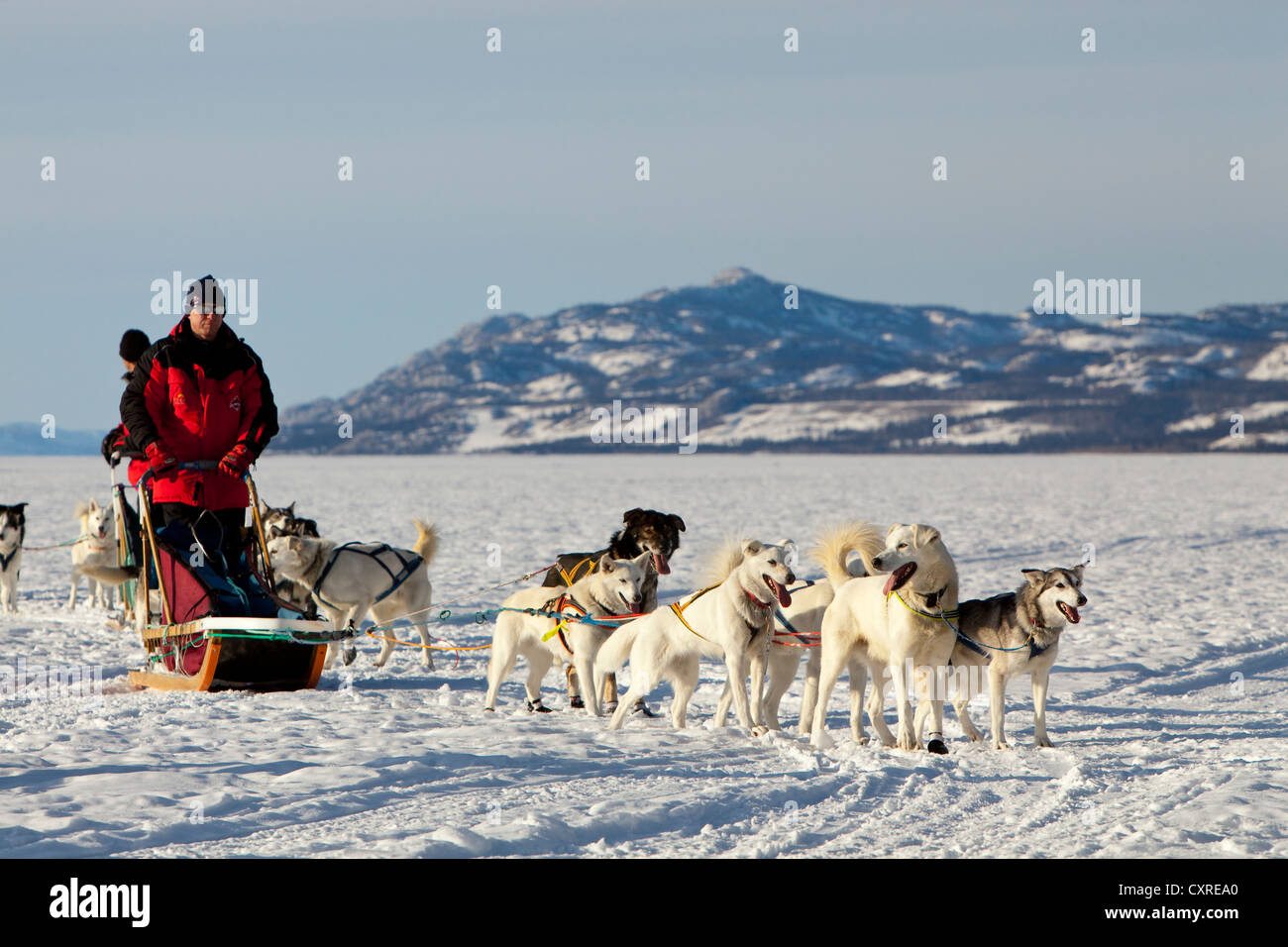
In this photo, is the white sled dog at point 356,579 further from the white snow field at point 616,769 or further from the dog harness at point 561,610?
the dog harness at point 561,610

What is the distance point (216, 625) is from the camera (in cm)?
589

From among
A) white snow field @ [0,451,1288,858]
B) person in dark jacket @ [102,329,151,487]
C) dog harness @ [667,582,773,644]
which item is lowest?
white snow field @ [0,451,1288,858]

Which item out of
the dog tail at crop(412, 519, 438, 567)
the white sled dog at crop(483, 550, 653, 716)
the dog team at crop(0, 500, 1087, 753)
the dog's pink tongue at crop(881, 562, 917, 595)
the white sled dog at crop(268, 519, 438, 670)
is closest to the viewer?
the dog's pink tongue at crop(881, 562, 917, 595)

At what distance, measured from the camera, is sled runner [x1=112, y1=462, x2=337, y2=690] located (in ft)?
19.5

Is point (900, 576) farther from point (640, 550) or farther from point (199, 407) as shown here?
point (199, 407)

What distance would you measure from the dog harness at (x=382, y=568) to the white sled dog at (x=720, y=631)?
7.69 feet

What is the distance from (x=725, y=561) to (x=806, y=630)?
0.49 meters

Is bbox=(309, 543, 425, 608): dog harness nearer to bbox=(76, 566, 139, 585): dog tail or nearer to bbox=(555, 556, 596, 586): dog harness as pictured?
bbox=(76, 566, 139, 585): dog tail

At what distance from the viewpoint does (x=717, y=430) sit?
181625mm

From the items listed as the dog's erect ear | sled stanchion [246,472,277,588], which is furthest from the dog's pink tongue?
sled stanchion [246,472,277,588]

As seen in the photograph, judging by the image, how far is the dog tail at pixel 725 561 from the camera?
591 cm

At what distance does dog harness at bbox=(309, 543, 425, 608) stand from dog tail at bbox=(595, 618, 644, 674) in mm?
2214

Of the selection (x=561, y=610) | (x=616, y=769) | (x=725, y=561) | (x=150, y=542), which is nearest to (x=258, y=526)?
(x=150, y=542)
